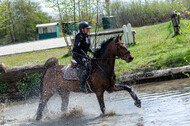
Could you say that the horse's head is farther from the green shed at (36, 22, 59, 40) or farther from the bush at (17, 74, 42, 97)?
the green shed at (36, 22, 59, 40)

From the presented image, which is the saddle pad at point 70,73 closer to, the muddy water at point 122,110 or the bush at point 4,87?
the muddy water at point 122,110

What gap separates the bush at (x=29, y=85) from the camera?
11500 millimetres

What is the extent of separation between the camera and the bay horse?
7.25m

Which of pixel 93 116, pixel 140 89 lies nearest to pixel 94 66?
pixel 93 116

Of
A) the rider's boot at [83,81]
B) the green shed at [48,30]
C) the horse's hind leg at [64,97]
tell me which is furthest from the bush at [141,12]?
the rider's boot at [83,81]

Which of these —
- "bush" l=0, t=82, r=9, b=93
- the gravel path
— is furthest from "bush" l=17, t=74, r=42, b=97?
the gravel path

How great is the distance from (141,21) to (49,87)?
26.5 metres

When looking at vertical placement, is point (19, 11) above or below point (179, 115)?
above

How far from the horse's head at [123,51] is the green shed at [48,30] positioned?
39.2 metres

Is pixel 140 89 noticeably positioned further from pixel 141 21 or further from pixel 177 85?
pixel 141 21

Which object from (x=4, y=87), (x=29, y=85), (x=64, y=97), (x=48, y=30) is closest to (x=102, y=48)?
(x=64, y=97)

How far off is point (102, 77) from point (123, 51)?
0.95 metres

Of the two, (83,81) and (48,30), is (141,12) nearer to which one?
(48,30)

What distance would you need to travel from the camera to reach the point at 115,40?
7.32 m
